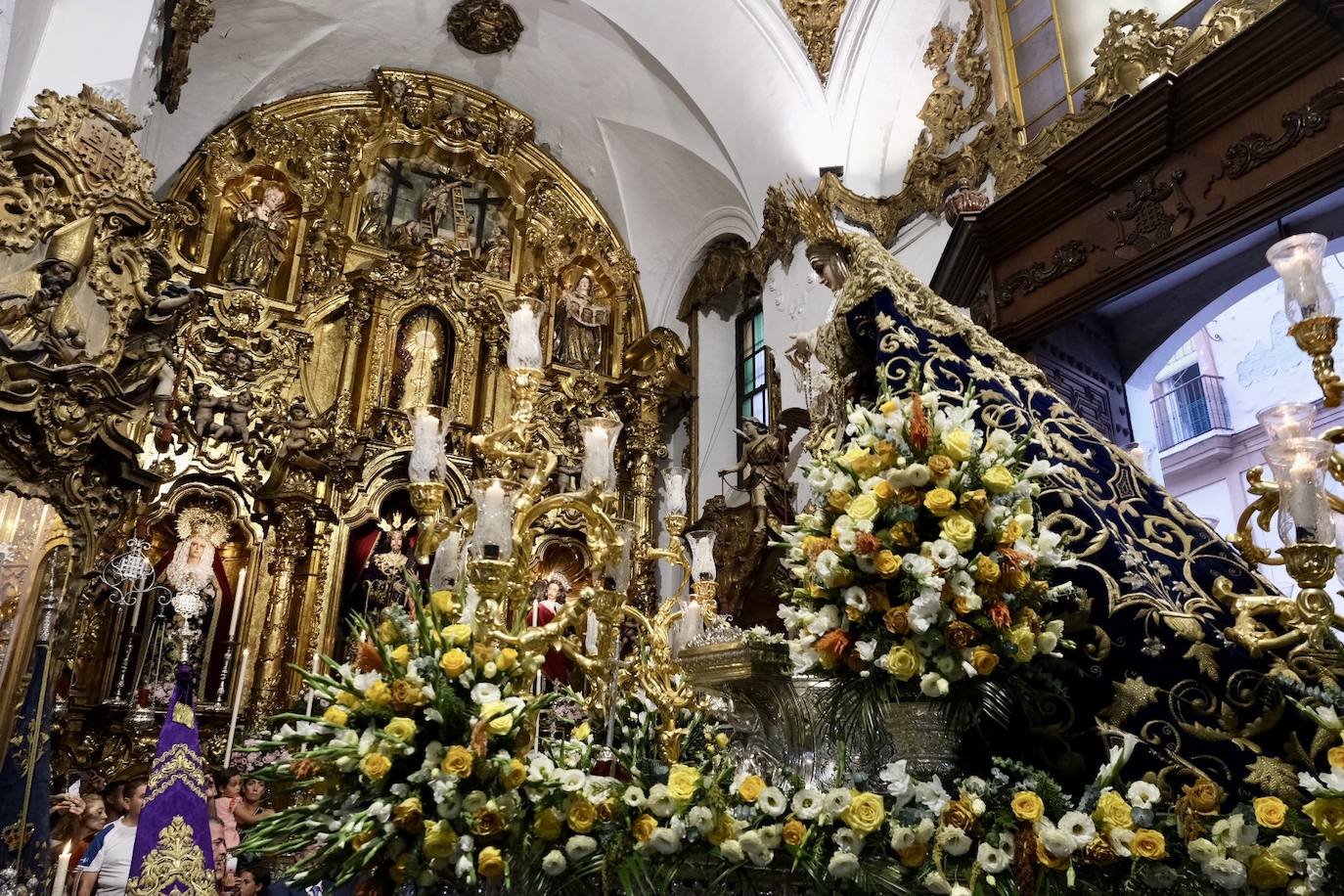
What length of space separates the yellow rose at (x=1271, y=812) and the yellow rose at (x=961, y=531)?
2.36ft

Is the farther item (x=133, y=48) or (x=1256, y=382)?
(x=1256, y=382)

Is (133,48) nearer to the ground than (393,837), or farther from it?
farther from it

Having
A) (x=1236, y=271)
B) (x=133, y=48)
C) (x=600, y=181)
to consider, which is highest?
(x=600, y=181)

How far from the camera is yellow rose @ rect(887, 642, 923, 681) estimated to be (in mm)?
2033

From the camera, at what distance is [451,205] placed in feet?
41.6

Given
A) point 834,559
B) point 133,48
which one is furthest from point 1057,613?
point 133,48

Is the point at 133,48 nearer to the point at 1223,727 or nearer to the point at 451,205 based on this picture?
the point at 451,205

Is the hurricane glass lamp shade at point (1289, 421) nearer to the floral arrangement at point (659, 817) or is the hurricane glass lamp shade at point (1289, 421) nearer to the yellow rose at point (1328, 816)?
the floral arrangement at point (659, 817)

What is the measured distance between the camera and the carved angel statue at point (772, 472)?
9.59m

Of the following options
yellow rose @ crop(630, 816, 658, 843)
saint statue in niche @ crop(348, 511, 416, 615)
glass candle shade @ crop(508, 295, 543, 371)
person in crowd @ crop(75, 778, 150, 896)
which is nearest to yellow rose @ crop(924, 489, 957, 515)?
yellow rose @ crop(630, 816, 658, 843)

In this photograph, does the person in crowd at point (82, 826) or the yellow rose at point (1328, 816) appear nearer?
the yellow rose at point (1328, 816)

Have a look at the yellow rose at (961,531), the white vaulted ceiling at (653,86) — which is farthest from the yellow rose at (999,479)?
the white vaulted ceiling at (653,86)

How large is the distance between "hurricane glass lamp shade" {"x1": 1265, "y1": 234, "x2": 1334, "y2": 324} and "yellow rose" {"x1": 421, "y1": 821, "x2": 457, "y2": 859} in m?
2.67

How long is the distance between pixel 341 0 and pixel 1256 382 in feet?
36.3
